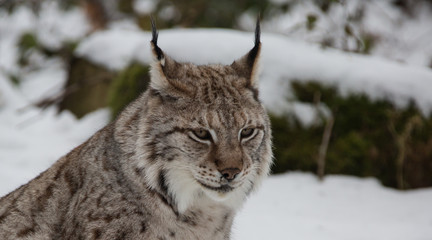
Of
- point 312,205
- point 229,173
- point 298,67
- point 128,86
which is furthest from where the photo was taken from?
point 128,86

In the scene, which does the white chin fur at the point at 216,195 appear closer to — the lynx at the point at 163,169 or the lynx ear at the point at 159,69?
the lynx at the point at 163,169

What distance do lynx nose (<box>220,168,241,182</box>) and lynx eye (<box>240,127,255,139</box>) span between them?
0.71ft

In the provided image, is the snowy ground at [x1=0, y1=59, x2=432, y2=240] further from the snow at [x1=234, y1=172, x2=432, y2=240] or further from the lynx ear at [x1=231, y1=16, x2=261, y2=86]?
the lynx ear at [x1=231, y1=16, x2=261, y2=86]

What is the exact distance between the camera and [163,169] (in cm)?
324

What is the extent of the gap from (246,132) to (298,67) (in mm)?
4058

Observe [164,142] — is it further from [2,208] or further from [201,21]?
[201,21]

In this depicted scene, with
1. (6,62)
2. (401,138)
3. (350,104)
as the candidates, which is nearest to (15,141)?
(350,104)

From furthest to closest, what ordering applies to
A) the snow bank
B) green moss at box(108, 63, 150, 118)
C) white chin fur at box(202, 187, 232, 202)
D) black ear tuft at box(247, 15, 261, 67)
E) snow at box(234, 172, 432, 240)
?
1. green moss at box(108, 63, 150, 118)
2. the snow bank
3. snow at box(234, 172, 432, 240)
4. black ear tuft at box(247, 15, 261, 67)
5. white chin fur at box(202, 187, 232, 202)

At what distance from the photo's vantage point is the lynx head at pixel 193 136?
3.18 metres

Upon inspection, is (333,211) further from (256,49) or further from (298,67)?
(256,49)

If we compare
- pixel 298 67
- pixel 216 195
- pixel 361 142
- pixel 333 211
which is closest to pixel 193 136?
pixel 216 195

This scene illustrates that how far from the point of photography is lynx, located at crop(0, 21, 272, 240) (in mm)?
3172

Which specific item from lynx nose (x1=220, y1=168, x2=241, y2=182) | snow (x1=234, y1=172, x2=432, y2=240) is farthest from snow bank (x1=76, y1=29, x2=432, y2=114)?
lynx nose (x1=220, y1=168, x2=241, y2=182)

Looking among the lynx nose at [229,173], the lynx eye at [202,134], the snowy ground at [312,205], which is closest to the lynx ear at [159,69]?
the lynx eye at [202,134]
